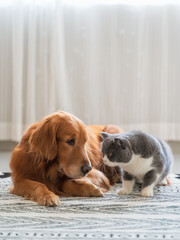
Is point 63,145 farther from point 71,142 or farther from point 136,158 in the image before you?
point 136,158

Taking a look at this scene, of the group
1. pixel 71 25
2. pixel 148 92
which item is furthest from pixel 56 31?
pixel 148 92

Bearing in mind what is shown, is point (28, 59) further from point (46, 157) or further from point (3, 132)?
point (46, 157)

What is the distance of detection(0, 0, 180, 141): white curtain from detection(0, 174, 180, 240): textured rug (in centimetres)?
185

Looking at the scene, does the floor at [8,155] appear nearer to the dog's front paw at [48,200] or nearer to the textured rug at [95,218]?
the textured rug at [95,218]

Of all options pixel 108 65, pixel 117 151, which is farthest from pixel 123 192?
pixel 108 65

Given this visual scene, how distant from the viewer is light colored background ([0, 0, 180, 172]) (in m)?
3.77

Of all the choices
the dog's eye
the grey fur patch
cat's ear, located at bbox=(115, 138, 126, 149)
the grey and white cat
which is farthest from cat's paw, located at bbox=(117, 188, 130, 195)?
the dog's eye

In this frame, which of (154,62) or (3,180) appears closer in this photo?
(3,180)

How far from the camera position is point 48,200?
1731 millimetres

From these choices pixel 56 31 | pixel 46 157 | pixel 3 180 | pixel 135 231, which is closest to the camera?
pixel 135 231

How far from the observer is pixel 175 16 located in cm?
380

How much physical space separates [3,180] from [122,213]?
990 millimetres

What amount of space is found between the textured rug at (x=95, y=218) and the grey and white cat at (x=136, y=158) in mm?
75

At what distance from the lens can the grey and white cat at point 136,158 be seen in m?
1.94
